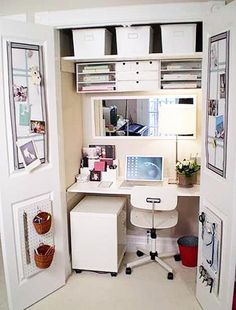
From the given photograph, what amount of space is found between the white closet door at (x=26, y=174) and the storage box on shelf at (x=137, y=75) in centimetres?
63

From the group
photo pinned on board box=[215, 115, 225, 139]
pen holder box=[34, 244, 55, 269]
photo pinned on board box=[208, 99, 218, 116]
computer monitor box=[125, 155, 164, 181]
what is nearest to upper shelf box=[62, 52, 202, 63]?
photo pinned on board box=[208, 99, 218, 116]

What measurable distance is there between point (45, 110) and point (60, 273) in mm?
1336

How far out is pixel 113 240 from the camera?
2.72 m

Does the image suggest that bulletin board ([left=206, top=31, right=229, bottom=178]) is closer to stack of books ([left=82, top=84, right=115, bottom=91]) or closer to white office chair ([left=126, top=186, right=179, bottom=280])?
white office chair ([left=126, top=186, right=179, bottom=280])

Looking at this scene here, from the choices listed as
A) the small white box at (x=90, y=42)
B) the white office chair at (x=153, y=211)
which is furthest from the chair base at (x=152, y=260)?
the small white box at (x=90, y=42)

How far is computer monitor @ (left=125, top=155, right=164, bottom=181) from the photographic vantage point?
118 inches

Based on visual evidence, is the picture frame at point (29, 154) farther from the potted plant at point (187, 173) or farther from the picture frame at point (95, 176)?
the potted plant at point (187, 173)

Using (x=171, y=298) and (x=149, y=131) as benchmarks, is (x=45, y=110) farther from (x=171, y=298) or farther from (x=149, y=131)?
(x=171, y=298)

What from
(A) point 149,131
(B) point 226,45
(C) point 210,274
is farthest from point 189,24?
(C) point 210,274

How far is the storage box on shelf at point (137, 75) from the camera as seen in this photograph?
269cm

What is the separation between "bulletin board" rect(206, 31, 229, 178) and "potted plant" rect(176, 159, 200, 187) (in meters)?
0.56

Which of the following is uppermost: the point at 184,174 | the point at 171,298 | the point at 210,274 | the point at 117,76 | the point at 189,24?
the point at 189,24

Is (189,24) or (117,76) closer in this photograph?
(189,24)

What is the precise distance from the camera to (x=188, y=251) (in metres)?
2.91
